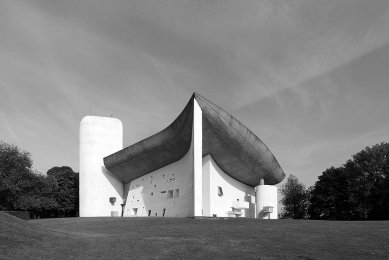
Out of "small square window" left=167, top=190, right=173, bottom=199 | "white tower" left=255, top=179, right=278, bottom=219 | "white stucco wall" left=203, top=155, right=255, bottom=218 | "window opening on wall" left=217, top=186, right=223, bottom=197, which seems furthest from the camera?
"small square window" left=167, top=190, right=173, bottom=199

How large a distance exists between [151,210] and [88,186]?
9.69m

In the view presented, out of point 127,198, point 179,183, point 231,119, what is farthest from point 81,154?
point 231,119

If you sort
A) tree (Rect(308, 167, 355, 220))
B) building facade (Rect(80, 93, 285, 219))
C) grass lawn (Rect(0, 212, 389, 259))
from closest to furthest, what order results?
grass lawn (Rect(0, 212, 389, 259)), building facade (Rect(80, 93, 285, 219)), tree (Rect(308, 167, 355, 220))

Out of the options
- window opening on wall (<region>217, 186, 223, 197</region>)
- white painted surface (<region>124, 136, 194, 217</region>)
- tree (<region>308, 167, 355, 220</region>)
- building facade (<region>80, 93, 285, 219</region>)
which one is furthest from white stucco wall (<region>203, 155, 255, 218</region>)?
tree (<region>308, 167, 355, 220</region>)

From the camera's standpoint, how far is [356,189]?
49.6 metres

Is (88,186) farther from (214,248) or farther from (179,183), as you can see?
(214,248)

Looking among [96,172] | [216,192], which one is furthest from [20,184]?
[216,192]

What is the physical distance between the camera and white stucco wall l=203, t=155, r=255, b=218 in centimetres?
3588

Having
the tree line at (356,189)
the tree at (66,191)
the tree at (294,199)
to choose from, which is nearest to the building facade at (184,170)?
the tree line at (356,189)

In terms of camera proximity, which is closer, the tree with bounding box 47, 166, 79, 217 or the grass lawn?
the grass lawn

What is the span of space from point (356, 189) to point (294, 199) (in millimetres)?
19206

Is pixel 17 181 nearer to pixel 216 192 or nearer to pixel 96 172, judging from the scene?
pixel 96 172

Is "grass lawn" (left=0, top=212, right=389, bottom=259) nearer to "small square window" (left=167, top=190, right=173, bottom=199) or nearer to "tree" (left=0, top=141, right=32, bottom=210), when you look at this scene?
"small square window" (left=167, top=190, right=173, bottom=199)

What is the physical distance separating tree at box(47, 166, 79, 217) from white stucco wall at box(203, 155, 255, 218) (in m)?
31.4
